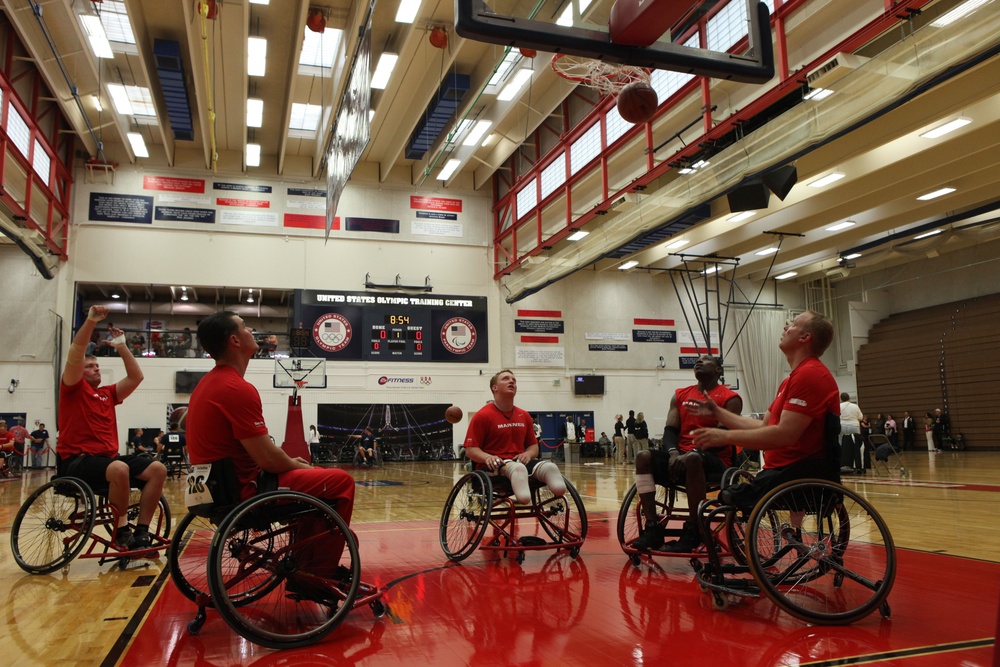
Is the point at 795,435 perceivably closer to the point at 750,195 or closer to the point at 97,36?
the point at 750,195

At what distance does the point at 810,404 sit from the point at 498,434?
209 centimetres

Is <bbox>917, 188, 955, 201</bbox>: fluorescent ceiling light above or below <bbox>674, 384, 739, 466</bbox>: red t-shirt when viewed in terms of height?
above

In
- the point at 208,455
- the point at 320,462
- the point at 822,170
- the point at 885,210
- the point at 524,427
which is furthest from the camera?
the point at 320,462

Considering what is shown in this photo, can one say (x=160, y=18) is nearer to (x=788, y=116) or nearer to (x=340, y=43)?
(x=340, y=43)

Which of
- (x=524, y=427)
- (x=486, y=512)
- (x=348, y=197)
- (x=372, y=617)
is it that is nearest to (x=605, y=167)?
(x=348, y=197)

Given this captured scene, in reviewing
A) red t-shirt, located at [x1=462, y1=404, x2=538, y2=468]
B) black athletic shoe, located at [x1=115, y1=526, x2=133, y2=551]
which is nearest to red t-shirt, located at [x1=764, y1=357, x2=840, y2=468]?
red t-shirt, located at [x1=462, y1=404, x2=538, y2=468]

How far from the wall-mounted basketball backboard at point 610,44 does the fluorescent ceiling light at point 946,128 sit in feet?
26.6

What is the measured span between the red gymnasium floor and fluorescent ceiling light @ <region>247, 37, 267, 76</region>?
448 inches

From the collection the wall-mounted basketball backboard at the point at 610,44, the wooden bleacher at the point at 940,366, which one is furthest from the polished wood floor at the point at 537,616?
the wooden bleacher at the point at 940,366

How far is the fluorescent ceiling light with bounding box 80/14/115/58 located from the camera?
11008 millimetres

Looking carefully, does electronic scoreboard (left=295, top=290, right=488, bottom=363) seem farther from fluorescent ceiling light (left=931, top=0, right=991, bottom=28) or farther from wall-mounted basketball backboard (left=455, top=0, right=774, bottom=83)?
wall-mounted basketball backboard (left=455, top=0, right=774, bottom=83)

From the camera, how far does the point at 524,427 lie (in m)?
4.45

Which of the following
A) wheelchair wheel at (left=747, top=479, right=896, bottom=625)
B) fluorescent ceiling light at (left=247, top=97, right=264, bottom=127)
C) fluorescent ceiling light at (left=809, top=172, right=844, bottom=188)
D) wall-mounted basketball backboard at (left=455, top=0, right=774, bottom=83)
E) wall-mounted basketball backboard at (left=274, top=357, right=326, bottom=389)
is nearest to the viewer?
wheelchair wheel at (left=747, top=479, right=896, bottom=625)

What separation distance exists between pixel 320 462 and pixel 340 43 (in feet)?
32.4
